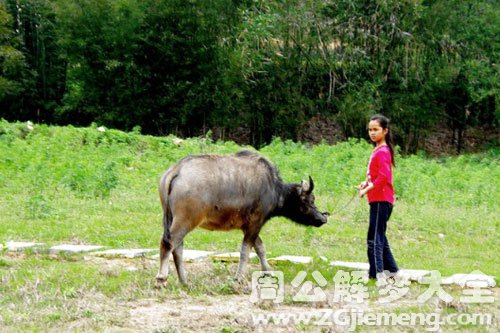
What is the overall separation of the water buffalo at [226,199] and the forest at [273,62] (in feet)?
67.6

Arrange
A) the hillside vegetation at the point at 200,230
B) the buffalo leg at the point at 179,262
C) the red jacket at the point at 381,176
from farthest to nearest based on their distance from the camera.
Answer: the hillside vegetation at the point at 200,230 → the red jacket at the point at 381,176 → the buffalo leg at the point at 179,262

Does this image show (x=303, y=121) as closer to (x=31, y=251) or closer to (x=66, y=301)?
(x=31, y=251)

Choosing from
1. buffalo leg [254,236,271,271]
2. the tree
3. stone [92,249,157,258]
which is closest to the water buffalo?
buffalo leg [254,236,271,271]

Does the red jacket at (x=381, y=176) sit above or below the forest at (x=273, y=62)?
below

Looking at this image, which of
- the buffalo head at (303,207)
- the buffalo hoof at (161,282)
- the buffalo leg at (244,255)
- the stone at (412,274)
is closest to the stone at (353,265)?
the stone at (412,274)

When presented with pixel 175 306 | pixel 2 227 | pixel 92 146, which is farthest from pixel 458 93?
pixel 175 306

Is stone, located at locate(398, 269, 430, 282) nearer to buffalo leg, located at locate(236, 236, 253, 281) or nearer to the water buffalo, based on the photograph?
the water buffalo

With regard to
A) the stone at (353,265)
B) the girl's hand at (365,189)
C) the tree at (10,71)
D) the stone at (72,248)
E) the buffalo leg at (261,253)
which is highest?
the tree at (10,71)

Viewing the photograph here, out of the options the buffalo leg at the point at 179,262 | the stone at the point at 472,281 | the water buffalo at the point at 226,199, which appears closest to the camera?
the water buffalo at the point at 226,199

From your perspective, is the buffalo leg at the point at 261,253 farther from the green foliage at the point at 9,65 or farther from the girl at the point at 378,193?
the green foliage at the point at 9,65

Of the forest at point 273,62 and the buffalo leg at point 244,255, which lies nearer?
the buffalo leg at point 244,255

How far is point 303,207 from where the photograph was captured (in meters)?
8.62

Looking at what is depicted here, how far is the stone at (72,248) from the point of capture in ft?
29.0

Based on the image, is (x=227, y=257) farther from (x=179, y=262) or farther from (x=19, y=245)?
(x=19, y=245)
